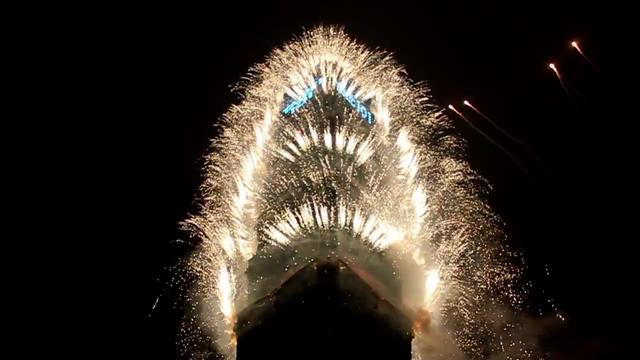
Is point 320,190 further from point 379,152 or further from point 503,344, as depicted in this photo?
point 503,344

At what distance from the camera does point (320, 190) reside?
1880 centimetres

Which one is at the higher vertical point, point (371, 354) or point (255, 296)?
point (255, 296)

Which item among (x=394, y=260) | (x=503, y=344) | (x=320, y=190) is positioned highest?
(x=320, y=190)

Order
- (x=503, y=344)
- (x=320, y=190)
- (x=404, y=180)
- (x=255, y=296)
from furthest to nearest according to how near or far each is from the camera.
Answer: (x=255, y=296)
(x=503, y=344)
(x=320, y=190)
(x=404, y=180)

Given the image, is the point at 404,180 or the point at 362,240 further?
the point at 362,240

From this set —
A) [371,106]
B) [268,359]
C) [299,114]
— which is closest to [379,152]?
[371,106]

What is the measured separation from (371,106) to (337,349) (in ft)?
26.4

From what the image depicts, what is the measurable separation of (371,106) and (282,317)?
761 cm

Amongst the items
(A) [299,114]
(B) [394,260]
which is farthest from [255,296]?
(A) [299,114]

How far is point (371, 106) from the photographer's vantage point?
1912cm

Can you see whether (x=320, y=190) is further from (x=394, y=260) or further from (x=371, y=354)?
(x=371, y=354)

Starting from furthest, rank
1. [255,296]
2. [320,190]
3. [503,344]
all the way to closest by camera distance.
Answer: [255,296] → [503,344] → [320,190]

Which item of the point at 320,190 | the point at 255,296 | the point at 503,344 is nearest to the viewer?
the point at 320,190

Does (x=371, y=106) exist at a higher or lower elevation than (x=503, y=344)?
higher
